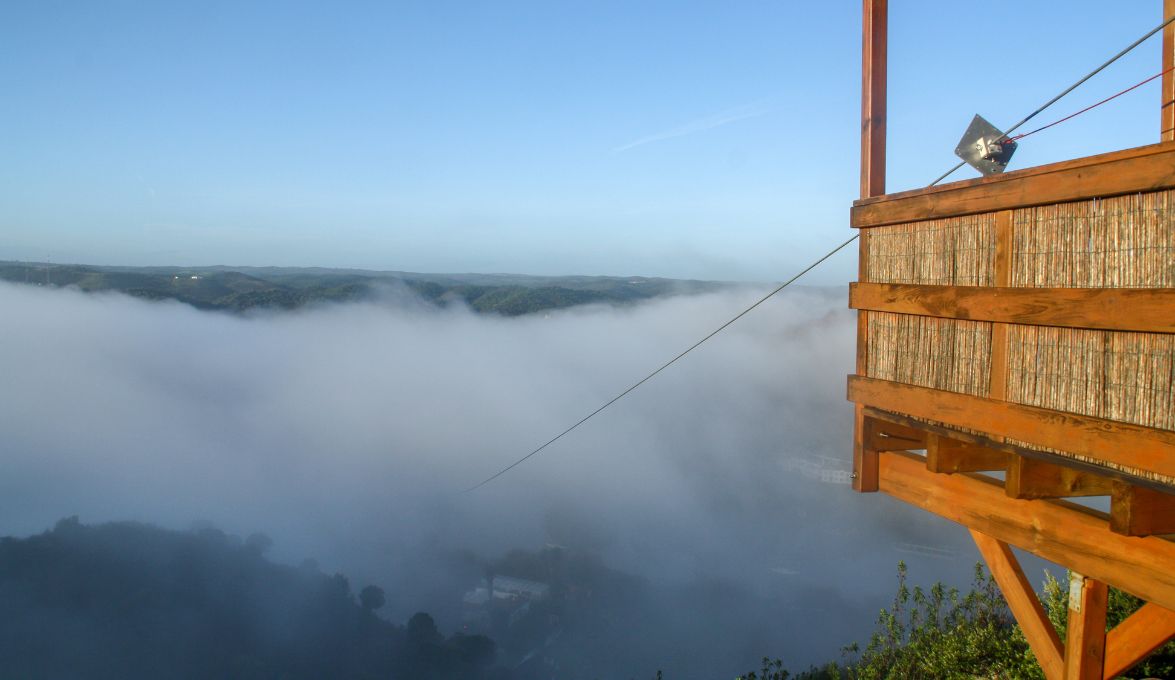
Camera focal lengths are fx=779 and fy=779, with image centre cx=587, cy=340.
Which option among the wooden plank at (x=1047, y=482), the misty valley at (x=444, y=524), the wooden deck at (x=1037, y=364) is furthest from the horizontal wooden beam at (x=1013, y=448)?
the misty valley at (x=444, y=524)

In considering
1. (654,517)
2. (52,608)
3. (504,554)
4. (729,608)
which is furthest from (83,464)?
(729,608)

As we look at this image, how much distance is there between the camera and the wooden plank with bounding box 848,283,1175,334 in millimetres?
2631

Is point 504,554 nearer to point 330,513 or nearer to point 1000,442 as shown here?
point 330,513

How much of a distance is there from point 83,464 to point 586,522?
9626 cm

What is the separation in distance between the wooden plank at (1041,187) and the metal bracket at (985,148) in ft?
1.54

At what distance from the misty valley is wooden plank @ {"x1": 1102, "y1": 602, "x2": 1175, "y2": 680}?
1425 inches

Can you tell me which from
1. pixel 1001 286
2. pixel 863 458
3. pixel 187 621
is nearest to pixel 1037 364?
pixel 1001 286

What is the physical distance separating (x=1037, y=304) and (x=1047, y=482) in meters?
0.83

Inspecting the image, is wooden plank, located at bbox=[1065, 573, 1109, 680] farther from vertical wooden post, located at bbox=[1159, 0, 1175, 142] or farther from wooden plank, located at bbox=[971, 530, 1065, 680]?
vertical wooden post, located at bbox=[1159, 0, 1175, 142]

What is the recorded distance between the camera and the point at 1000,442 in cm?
322

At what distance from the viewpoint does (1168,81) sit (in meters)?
3.82

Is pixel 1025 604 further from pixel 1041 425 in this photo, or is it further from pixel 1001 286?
pixel 1001 286

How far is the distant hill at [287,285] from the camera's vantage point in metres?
143

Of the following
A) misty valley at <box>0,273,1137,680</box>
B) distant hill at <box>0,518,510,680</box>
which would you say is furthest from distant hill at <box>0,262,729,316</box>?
distant hill at <box>0,518,510,680</box>
